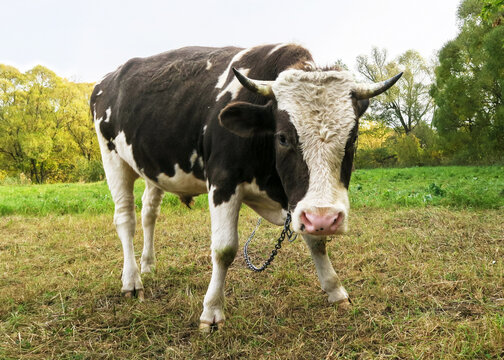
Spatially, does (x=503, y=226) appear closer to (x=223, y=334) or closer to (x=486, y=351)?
(x=486, y=351)

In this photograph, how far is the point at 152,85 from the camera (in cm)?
379

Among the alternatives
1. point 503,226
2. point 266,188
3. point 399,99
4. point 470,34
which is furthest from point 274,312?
point 399,99

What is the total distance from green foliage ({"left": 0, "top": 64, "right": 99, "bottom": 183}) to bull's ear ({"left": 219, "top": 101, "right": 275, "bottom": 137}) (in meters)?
36.2

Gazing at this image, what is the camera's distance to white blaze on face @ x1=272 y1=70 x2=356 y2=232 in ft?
7.56

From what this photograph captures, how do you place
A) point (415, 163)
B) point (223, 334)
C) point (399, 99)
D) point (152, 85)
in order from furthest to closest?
point (399, 99) → point (415, 163) → point (152, 85) → point (223, 334)

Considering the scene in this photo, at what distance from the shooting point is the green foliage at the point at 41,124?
36.3 m

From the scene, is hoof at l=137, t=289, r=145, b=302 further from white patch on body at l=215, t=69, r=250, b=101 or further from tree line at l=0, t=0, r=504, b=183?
tree line at l=0, t=0, r=504, b=183

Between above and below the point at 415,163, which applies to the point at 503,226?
above

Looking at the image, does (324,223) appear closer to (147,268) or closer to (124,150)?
(124,150)

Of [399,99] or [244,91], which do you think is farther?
[399,99]

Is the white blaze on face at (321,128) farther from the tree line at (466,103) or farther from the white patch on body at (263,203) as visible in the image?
the tree line at (466,103)

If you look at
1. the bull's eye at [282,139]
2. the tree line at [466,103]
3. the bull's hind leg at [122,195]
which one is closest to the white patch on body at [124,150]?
the bull's hind leg at [122,195]

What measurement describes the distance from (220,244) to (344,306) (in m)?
1.19

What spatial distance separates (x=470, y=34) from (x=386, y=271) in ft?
85.8
